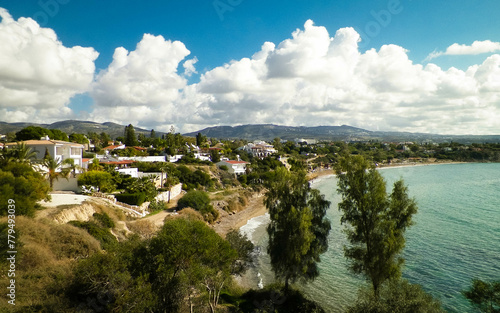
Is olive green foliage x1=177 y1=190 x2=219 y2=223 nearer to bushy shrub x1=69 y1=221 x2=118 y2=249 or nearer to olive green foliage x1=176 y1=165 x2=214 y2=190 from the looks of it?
olive green foliage x1=176 y1=165 x2=214 y2=190

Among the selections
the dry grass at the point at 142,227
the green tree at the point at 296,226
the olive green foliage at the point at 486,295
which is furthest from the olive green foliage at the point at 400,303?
the dry grass at the point at 142,227

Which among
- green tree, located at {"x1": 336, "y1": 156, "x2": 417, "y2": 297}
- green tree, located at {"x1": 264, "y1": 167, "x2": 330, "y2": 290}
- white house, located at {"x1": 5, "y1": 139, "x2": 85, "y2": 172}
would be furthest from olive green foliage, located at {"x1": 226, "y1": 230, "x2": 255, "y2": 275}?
white house, located at {"x1": 5, "y1": 139, "x2": 85, "y2": 172}

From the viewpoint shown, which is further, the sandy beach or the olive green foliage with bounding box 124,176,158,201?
the sandy beach

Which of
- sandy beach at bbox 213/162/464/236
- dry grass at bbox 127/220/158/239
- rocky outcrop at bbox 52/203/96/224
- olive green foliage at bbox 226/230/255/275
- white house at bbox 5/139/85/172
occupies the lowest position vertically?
sandy beach at bbox 213/162/464/236

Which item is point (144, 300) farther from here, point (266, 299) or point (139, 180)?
point (139, 180)

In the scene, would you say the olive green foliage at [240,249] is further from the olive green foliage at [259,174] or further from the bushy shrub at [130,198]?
the olive green foliage at [259,174]
